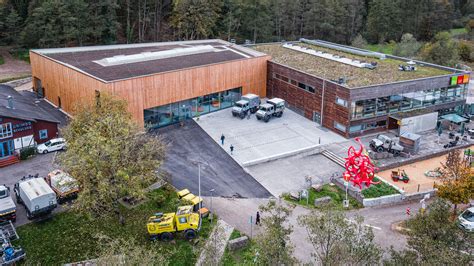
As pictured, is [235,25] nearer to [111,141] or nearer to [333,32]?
[333,32]

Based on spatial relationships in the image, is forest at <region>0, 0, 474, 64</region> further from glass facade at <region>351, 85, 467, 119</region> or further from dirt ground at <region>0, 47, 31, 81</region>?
glass facade at <region>351, 85, 467, 119</region>

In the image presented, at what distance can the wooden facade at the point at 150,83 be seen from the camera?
137ft

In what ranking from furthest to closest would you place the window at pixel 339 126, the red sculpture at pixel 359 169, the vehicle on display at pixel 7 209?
the window at pixel 339 126, the red sculpture at pixel 359 169, the vehicle on display at pixel 7 209

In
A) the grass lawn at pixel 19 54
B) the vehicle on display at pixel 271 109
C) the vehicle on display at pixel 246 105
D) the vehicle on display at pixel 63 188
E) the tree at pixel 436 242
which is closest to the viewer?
the tree at pixel 436 242

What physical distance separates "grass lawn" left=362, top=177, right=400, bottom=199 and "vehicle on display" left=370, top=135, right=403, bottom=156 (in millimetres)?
6459

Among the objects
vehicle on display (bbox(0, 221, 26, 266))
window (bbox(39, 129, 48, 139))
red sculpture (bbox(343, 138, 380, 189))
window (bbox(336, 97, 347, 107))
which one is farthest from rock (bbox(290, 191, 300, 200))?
window (bbox(39, 129, 48, 139))

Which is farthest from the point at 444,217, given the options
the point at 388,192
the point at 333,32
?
the point at 333,32

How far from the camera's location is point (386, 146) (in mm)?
41406

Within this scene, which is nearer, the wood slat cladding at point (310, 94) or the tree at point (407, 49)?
the wood slat cladding at point (310, 94)

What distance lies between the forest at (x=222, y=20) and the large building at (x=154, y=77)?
578 inches

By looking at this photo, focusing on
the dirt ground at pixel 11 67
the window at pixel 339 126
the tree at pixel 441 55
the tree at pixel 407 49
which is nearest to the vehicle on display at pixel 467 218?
the window at pixel 339 126

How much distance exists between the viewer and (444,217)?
22250 mm

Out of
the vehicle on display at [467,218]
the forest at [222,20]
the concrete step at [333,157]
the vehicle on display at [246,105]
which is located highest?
the forest at [222,20]

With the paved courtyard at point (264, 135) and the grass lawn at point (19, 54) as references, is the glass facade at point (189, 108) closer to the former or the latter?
the paved courtyard at point (264, 135)
